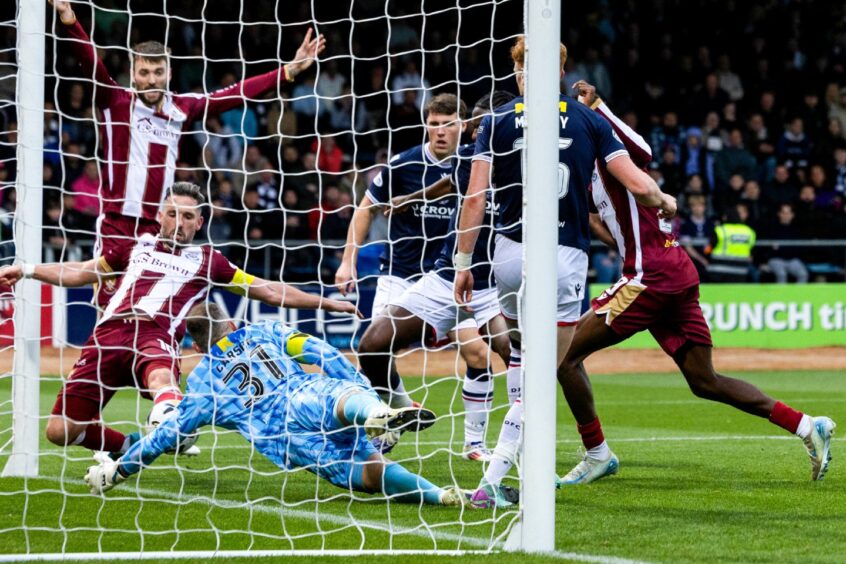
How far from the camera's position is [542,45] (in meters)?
4.98

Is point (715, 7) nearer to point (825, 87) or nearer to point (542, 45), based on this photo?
point (825, 87)

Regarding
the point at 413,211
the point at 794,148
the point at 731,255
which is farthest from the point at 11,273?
the point at 794,148

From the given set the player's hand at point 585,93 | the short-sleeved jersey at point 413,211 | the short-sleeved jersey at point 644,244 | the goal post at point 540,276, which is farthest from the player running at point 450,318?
the goal post at point 540,276

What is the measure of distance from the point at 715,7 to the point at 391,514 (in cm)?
1953

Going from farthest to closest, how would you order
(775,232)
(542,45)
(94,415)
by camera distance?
1. (775,232)
2. (94,415)
3. (542,45)

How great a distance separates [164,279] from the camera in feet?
23.1

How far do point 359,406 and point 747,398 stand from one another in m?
2.49

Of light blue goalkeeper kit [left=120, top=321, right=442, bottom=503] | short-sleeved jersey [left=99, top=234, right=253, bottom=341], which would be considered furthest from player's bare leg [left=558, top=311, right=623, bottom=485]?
short-sleeved jersey [left=99, top=234, right=253, bottom=341]

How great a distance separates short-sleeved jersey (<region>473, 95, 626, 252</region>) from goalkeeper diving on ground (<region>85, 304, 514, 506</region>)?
42.8 inches

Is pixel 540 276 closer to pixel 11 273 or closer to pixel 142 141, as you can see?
pixel 11 273

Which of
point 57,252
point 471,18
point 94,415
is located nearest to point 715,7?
point 471,18

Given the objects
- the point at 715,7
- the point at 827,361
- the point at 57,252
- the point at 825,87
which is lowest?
the point at 827,361

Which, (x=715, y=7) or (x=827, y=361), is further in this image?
(x=715, y=7)

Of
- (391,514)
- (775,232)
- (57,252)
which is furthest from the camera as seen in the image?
(775,232)
